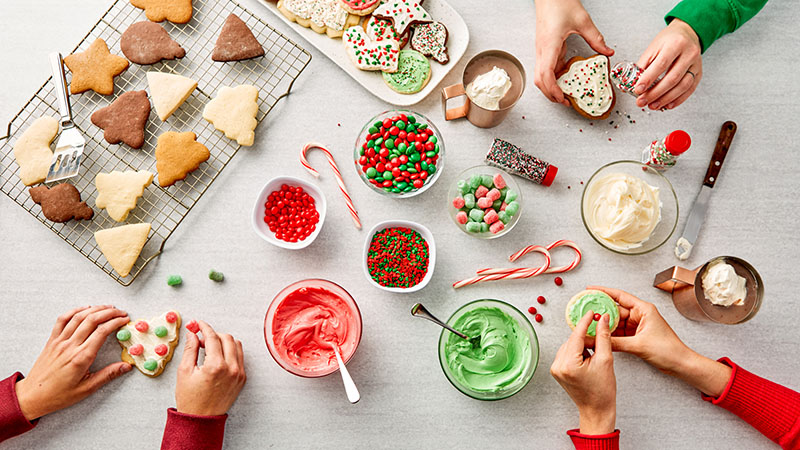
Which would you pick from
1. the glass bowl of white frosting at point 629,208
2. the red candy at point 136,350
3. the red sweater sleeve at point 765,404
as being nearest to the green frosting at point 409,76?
the glass bowl of white frosting at point 629,208

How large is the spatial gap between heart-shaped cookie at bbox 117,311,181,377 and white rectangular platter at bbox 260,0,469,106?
4.20 ft

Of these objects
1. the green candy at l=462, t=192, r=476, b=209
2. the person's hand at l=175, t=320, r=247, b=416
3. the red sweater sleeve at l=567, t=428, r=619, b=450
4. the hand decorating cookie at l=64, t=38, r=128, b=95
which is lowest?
the person's hand at l=175, t=320, r=247, b=416

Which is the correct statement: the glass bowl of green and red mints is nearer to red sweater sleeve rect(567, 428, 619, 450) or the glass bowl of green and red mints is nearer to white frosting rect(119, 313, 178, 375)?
red sweater sleeve rect(567, 428, 619, 450)

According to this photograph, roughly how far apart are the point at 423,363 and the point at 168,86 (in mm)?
1591

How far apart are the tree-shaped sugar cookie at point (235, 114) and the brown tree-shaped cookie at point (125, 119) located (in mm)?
280

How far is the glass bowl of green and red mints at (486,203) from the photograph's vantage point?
2.09 metres

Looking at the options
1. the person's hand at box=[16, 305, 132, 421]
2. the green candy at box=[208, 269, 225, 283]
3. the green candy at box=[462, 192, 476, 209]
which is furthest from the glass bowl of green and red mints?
the person's hand at box=[16, 305, 132, 421]

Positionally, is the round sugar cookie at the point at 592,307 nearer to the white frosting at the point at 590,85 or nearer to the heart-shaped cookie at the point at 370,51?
the white frosting at the point at 590,85

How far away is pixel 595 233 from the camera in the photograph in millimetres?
2104

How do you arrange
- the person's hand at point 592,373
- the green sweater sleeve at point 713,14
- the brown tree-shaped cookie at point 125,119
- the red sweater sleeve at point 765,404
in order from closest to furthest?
1. the person's hand at point 592,373
2. the red sweater sleeve at point 765,404
3. the green sweater sleeve at point 713,14
4. the brown tree-shaped cookie at point 125,119

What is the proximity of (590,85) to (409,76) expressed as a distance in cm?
77

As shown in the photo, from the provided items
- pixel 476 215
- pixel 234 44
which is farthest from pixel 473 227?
pixel 234 44

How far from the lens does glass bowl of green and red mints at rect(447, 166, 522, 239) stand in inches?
82.4

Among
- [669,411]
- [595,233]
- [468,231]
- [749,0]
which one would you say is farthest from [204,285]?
[749,0]
